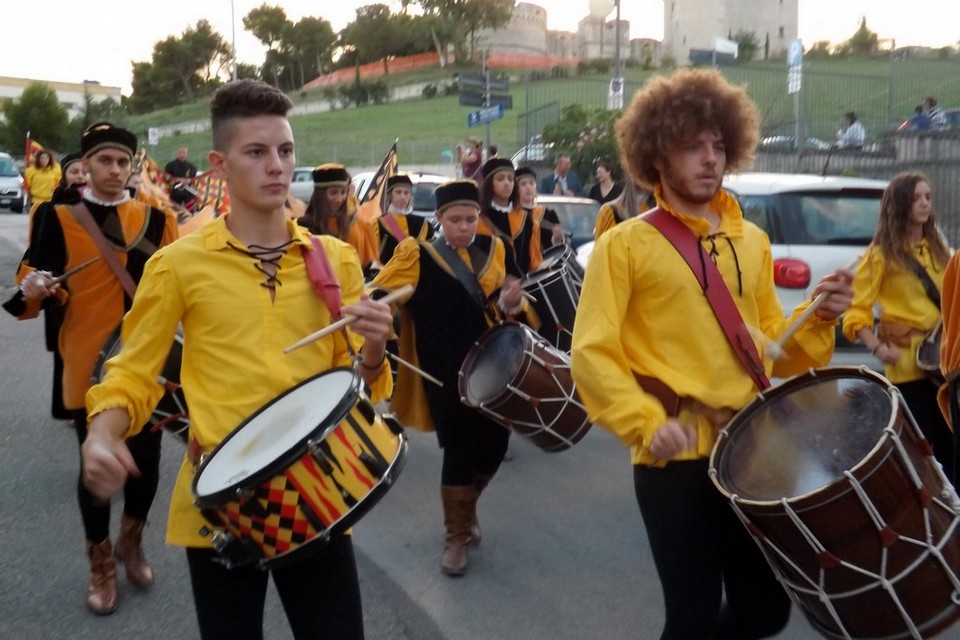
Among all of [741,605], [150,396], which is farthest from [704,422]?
[150,396]

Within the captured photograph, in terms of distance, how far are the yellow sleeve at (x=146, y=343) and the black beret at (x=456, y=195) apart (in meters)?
2.87

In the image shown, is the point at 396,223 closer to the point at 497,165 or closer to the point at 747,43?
the point at 497,165

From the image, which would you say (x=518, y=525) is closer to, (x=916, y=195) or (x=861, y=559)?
(x=916, y=195)

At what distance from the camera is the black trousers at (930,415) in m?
5.10

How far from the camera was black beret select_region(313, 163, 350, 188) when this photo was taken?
25.3 feet

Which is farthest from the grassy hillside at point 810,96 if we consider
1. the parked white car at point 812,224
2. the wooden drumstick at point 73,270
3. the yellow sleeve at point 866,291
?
the wooden drumstick at point 73,270

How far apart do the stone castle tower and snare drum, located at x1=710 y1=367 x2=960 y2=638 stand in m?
77.5

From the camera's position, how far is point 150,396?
2.97m

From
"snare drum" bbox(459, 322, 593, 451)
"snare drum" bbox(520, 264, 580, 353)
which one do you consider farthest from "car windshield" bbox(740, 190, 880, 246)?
"snare drum" bbox(459, 322, 593, 451)

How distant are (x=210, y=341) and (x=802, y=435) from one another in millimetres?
1480

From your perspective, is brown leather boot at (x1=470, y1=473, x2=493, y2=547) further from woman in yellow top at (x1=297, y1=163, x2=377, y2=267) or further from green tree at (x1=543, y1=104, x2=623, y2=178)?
green tree at (x1=543, y1=104, x2=623, y2=178)

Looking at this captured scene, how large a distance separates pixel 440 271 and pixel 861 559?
3078 mm

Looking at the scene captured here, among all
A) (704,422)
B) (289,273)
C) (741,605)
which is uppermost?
(289,273)

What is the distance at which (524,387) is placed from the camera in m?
5.04
